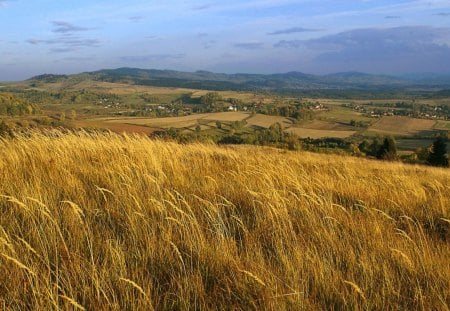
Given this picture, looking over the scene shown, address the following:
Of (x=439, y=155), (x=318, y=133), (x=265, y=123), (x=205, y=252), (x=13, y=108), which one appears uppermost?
(x=205, y=252)

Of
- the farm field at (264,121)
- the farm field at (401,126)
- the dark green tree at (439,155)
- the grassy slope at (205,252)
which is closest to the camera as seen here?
the grassy slope at (205,252)

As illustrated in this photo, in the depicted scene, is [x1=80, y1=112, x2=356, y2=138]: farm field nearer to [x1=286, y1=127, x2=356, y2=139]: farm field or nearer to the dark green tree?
[x1=286, y1=127, x2=356, y2=139]: farm field

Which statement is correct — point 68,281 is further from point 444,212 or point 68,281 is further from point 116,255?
point 444,212

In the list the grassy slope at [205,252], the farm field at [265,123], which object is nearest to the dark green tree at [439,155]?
the farm field at [265,123]

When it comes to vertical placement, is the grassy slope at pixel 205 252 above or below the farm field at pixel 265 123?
above

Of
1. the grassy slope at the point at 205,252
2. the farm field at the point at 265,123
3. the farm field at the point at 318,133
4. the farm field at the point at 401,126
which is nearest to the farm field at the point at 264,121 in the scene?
the farm field at the point at 265,123

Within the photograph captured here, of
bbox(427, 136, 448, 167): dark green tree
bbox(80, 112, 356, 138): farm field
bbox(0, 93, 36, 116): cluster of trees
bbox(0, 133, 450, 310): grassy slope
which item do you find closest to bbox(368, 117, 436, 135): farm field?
bbox(80, 112, 356, 138): farm field

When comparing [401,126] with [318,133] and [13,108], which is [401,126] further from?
[13,108]

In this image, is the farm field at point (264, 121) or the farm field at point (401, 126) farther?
the farm field at point (401, 126)

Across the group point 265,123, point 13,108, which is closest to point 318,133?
point 265,123

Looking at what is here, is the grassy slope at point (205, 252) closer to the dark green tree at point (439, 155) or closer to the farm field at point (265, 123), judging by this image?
the dark green tree at point (439, 155)

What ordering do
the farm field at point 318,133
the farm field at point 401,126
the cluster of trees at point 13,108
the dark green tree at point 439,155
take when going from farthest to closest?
the farm field at point 401,126 → the farm field at point 318,133 → the cluster of trees at point 13,108 → the dark green tree at point 439,155

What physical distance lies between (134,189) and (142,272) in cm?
172

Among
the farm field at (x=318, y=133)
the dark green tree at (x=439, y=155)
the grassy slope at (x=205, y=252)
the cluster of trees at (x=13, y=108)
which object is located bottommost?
the farm field at (x=318, y=133)
